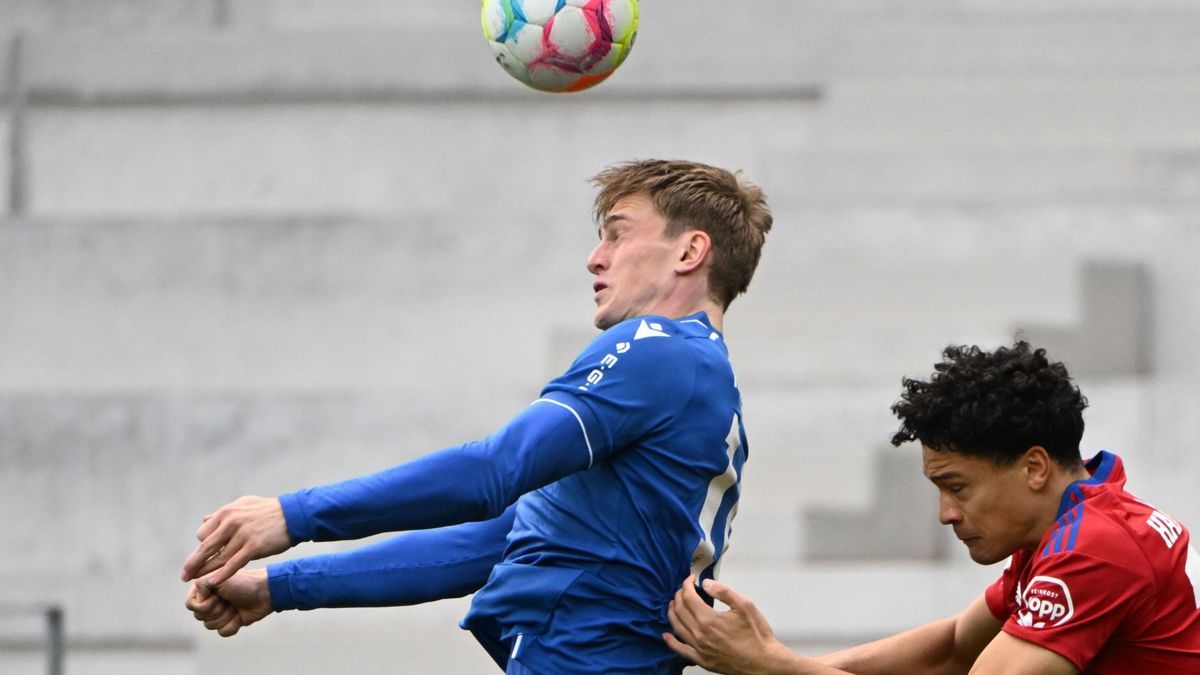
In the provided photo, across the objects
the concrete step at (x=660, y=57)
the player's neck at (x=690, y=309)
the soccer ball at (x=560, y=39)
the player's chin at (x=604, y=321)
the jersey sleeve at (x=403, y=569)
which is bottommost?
the jersey sleeve at (x=403, y=569)

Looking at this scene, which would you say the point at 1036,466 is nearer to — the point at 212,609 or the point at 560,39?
the point at 212,609

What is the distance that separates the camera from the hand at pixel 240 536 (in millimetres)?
3082

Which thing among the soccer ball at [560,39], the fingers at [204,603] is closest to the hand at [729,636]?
the fingers at [204,603]

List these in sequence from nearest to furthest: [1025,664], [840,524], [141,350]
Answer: [1025,664] → [840,524] → [141,350]

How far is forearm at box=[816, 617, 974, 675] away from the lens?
12.9 ft

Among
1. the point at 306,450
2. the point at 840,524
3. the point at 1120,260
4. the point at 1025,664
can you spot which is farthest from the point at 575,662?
the point at 1120,260

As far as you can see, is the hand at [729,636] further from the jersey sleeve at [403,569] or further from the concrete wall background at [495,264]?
the concrete wall background at [495,264]

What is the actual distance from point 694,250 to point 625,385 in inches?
19.1

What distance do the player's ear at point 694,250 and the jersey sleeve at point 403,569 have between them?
0.68 metres

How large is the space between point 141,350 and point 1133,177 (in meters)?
4.69

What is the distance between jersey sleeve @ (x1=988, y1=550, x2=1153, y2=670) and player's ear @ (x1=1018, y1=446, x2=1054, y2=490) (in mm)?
190

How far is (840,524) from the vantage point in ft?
23.1

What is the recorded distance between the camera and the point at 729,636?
3.41 meters

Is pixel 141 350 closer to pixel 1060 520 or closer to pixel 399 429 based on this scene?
pixel 399 429
